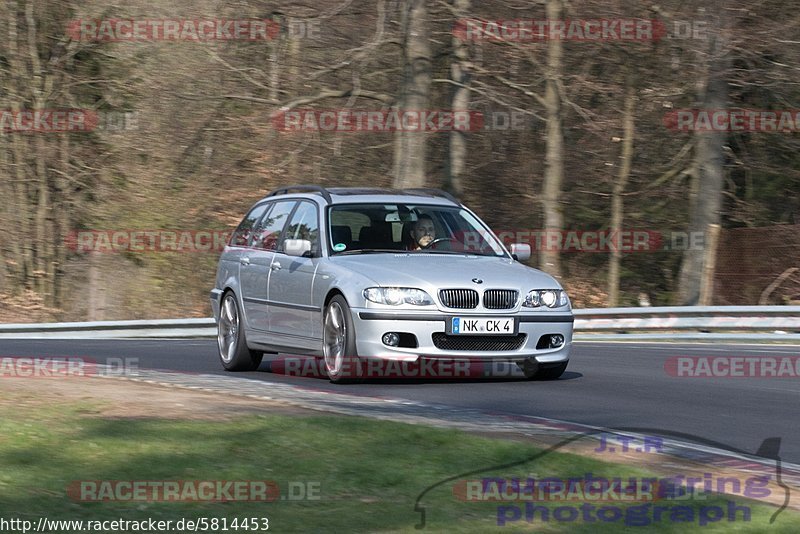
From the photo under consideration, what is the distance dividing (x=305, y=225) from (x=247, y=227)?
1.64 m

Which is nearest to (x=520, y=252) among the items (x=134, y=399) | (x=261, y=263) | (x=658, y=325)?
(x=261, y=263)

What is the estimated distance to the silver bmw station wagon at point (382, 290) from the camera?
11.6 metres

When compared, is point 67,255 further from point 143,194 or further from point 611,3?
point 611,3

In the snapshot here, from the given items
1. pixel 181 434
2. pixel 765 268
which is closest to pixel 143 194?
pixel 765 268

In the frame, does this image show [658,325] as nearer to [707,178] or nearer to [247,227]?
[707,178]

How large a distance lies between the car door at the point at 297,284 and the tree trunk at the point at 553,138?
15270mm

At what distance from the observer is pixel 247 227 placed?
14.6 m

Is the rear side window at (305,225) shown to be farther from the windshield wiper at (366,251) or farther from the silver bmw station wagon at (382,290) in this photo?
the windshield wiper at (366,251)

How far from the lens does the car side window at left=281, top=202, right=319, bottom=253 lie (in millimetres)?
12860

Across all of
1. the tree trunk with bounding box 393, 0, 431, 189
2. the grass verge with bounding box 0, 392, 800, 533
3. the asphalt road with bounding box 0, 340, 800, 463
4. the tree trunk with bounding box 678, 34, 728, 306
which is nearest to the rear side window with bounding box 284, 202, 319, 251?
the asphalt road with bounding box 0, 340, 800, 463

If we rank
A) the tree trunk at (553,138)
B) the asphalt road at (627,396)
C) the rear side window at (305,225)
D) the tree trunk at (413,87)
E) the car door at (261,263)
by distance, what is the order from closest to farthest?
the asphalt road at (627,396)
the rear side window at (305,225)
the car door at (261,263)
the tree trunk at (413,87)
the tree trunk at (553,138)

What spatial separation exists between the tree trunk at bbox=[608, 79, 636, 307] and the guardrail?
913 cm

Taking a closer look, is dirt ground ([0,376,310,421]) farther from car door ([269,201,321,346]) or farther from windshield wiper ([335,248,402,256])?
windshield wiper ([335,248,402,256])

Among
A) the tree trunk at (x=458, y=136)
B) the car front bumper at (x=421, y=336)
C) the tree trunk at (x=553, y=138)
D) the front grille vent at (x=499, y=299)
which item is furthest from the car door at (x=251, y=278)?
the tree trunk at (x=553, y=138)
